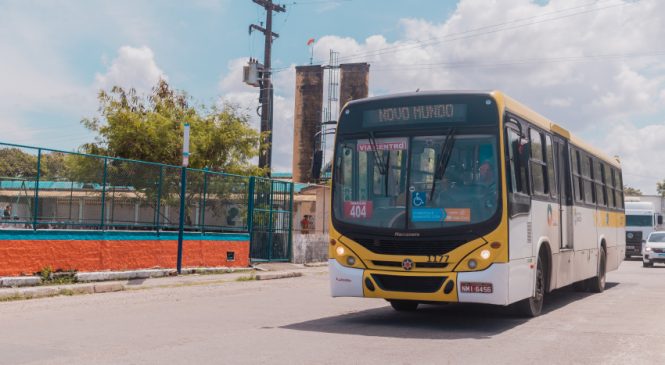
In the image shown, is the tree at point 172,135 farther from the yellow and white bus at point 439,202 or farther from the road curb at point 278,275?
the yellow and white bus at point 439,202

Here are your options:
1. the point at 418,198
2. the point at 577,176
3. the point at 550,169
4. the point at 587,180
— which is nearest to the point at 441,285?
the point at 418,198

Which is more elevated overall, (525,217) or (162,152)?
(162,152)

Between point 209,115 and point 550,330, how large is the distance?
2311 cm

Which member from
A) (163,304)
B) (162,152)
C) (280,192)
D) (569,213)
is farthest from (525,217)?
(162,152)

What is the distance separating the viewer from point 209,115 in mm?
31453

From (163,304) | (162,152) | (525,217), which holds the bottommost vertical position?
(163,304)

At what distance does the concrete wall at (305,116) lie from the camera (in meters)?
56.8

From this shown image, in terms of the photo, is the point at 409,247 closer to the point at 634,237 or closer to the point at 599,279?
the point at 599,279

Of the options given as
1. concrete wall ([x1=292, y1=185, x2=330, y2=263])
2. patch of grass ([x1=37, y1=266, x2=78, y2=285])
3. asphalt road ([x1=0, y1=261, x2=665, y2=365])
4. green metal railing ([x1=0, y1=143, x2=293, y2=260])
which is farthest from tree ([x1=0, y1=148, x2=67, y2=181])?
concrete wall ([x1=292, y1=185, x2=330, y2=263])

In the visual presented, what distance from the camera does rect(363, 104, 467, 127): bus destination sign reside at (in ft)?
35.1

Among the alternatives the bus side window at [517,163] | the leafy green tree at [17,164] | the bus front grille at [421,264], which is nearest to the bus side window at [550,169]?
the bus side window at [517,163]

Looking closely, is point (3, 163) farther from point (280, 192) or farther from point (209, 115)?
point (209, 115)

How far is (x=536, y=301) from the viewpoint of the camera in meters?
11.9

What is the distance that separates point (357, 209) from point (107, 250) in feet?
28.7
